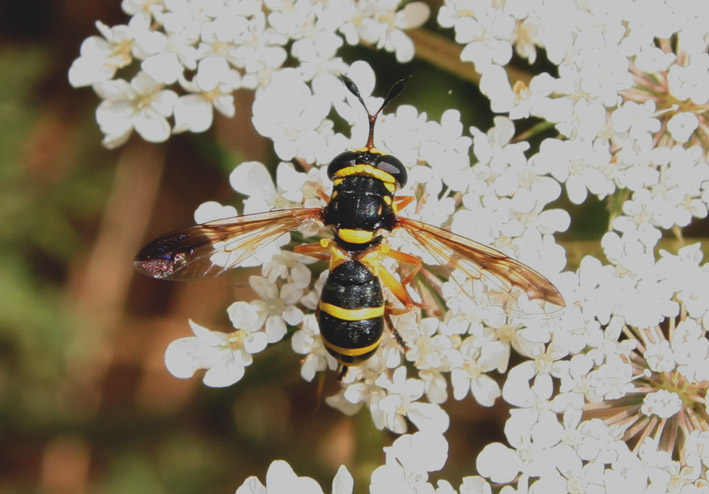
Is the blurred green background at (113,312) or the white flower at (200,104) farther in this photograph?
the blurred green background at (113,312)

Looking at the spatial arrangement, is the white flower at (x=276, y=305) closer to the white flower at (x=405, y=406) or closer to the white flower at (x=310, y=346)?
the white flower at (x=310, y=346)

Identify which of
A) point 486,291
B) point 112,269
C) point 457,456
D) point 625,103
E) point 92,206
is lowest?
point 457,456

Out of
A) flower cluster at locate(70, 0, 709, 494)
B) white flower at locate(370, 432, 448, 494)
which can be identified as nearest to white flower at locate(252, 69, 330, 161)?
flower cluster at locate(70, 0, 709, 494)

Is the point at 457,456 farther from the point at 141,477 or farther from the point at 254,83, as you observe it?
the point at 254,83

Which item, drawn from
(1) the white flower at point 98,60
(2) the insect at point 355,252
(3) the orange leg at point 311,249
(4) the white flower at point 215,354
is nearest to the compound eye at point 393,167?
(2) the insect at point 355,252

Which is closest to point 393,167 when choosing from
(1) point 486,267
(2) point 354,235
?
(2) point 354,235

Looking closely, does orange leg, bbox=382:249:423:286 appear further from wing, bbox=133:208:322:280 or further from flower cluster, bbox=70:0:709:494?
wing, bbox=133:208:322:280

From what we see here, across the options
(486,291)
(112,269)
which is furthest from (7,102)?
(486,291)
